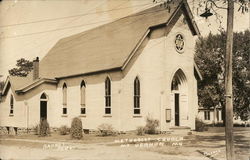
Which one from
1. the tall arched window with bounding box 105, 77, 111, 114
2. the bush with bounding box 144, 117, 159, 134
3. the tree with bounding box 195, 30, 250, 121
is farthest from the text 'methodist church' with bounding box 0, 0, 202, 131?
the tree with bounding box 195, 30, 250, 121

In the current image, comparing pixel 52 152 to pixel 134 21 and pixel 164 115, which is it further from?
pixel 134 21

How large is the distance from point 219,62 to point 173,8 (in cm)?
1745

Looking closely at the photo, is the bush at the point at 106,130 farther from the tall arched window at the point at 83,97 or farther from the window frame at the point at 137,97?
the tall arched window at the point at 83,97

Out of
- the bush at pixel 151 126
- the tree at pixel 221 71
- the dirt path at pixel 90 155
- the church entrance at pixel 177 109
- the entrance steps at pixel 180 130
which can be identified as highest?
the tree at pixel 221 71

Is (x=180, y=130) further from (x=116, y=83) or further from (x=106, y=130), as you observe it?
(x=116, y=83)

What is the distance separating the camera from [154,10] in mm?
27281

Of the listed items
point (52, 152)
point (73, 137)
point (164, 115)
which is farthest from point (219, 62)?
point (52, 152)

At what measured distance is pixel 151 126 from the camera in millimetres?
24094

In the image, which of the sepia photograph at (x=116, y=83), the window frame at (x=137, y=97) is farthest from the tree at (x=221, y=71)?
the window frame at (x=137, y=97)

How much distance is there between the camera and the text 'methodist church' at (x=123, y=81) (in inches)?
963

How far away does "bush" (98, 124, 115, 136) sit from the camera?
2314 cm

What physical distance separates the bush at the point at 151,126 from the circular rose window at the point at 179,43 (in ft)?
20.9

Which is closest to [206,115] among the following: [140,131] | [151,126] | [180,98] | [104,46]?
[180,98]

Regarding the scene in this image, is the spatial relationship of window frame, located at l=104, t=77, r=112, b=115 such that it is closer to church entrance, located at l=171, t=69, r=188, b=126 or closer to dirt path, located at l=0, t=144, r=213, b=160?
church entrance, located at l=171, t=69, r=188, b=126
